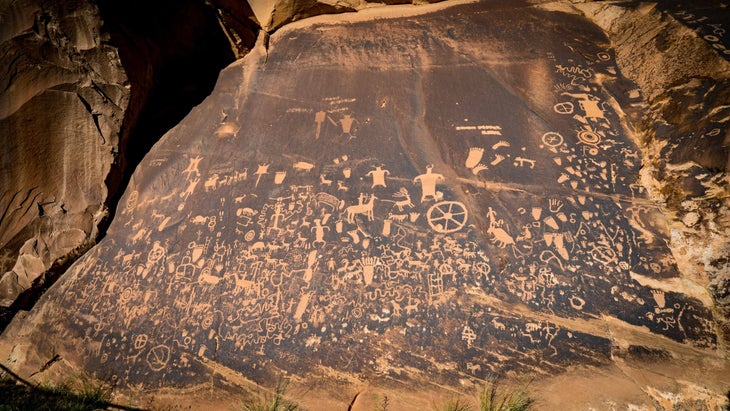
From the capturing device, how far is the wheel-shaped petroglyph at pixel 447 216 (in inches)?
119

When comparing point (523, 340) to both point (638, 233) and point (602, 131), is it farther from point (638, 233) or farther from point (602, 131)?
point (602, 131)

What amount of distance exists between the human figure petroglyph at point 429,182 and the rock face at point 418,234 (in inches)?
0.8

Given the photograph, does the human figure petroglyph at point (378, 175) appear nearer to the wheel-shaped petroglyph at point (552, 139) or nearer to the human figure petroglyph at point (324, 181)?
the human figure petroglyph at point (324, 181)

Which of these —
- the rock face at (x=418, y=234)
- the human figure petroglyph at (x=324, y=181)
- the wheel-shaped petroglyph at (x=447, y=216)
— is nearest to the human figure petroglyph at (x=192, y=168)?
the rock face at (x=418, y=234)

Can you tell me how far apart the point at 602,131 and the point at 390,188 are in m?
1.87

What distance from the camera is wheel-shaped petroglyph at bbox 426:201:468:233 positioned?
3035 millimetres

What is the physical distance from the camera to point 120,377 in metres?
2.90

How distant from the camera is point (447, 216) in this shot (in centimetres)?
309

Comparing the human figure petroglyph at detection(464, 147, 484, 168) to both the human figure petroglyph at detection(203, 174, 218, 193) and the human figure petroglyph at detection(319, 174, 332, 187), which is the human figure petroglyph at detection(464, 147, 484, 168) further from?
the human figure petroglyph at detection(203, 174, 218, 193)

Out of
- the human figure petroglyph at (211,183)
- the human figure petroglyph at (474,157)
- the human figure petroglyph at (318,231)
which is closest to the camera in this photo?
the human figure petroglyph at (318,231)

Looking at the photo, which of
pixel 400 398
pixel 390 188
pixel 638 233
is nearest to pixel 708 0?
pixel 638 233

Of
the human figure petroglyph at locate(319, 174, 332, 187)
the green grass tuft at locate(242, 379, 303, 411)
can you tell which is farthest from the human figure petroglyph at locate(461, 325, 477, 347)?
the human figure petroglyph at locate(319, 174, 332, 187)

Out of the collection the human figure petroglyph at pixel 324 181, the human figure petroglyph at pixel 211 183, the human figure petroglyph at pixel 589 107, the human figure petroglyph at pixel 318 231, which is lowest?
the human figure petroglyph at pixel 318 231

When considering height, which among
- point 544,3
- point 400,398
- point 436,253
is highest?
point 544,3
